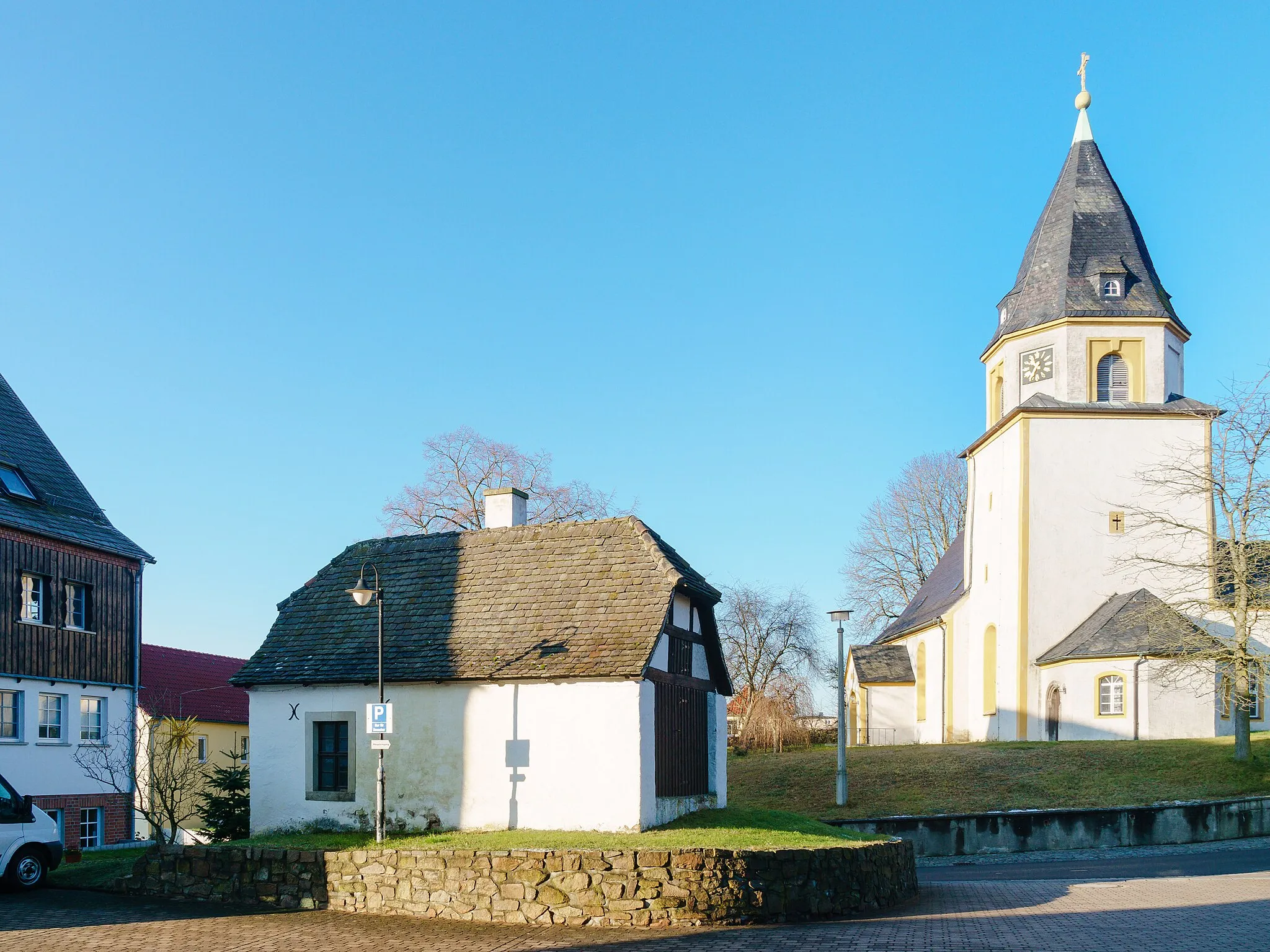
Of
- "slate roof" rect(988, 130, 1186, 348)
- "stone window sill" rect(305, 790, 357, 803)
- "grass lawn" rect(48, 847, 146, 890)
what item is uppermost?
"slate roof" rect(988, 130, 1186, 348)

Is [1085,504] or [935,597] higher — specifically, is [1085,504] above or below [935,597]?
above

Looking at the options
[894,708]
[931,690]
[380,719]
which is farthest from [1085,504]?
[380,719]

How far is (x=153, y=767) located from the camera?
21391mm

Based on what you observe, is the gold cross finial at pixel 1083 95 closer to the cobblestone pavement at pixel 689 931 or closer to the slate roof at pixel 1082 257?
the slate roof at pixel 1082 257

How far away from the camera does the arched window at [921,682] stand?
158 ft

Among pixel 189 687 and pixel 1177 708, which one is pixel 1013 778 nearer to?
pixel 1177 708

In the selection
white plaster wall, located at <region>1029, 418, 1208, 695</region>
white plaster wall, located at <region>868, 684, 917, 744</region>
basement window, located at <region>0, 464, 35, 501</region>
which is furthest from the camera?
white plaster wall, located at <region>868, 684, 917, 744</region>

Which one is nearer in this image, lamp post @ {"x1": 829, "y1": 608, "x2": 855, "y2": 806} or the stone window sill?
the stone window sill

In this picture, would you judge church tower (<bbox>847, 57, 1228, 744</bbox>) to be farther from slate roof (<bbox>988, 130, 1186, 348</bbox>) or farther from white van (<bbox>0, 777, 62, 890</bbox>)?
white van (<bbox>0, 777, 62, 890</bbox>)

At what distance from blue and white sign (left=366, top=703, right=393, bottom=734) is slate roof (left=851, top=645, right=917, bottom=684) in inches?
1409

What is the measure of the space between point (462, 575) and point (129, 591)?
11.1 metres

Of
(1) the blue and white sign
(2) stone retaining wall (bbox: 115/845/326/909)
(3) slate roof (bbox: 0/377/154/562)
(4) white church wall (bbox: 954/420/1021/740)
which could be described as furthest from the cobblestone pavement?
(4) white church wall (bbox: 954/420/1021/740)

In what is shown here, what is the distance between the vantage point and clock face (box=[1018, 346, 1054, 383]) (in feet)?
128

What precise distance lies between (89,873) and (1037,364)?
32.8 meters
